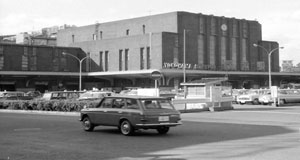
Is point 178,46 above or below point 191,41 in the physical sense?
Result: below

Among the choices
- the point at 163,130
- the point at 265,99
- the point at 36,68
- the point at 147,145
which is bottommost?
the point at 147,145

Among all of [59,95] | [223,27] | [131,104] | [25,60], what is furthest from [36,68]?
[131,104]

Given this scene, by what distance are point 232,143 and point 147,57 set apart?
7521 cm

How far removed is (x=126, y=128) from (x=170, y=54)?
70258mm

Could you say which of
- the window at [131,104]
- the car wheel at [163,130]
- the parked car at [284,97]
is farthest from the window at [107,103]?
the parked car at [284,97]

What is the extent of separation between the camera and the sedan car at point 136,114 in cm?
1523

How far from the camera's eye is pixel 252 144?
12.8 m

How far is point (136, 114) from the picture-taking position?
15211mm

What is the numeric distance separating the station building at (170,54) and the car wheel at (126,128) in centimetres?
6448

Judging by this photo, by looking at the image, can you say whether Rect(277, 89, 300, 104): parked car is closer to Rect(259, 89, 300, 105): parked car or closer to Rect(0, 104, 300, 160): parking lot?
Rect(259, 89, 300, 105): parked car

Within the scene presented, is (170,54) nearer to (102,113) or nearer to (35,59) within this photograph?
(35,59)

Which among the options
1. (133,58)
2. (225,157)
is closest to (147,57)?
(133,58)

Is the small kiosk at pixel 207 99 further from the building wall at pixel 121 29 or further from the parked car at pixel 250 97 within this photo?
the building wall at pixel 121 29

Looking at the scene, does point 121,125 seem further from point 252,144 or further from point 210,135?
point 252,144
